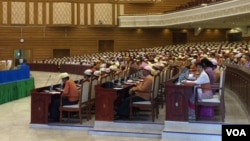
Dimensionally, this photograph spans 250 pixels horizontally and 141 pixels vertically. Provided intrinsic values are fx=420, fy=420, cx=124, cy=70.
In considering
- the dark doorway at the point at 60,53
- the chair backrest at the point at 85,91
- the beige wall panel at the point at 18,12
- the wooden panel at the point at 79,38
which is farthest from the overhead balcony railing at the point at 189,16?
the chair backrest at the point at 85,91

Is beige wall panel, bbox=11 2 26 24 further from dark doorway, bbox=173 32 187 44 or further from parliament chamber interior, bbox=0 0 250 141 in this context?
dark doorway, bbox=173 32 187 44

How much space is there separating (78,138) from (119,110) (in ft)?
3.60

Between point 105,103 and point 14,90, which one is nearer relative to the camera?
point 105,103

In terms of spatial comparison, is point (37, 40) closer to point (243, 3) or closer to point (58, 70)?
point (58, 70)

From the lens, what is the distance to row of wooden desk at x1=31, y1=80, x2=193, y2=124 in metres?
7.26

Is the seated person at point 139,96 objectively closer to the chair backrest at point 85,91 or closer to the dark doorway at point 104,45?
the chair backrest at point 85,91

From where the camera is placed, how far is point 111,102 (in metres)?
8.08

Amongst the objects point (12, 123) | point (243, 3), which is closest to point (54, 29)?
point (243, 3)

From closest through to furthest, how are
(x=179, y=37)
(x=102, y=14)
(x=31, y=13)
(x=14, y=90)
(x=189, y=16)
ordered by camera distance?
(x=14, y=90)
(x=189, y=16)
(x=31, y=13)
(x=102, y=14)
(x=179, y=37)

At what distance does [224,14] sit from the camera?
21.9 meters

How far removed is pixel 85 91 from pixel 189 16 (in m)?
19.2

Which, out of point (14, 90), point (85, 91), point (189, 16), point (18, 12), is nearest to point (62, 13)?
point (18, 12)

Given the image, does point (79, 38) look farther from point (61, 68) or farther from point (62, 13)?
point (61, 68)

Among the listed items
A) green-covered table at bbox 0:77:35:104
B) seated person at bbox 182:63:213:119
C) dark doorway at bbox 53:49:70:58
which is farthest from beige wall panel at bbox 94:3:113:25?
seated person at bbox 182:63:213:119
